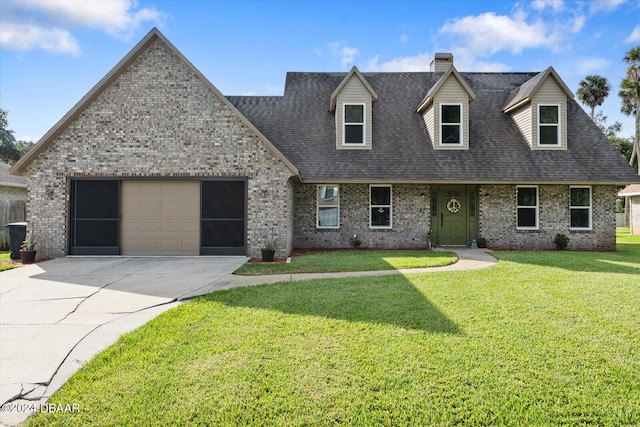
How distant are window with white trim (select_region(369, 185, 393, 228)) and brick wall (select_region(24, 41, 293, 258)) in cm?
396

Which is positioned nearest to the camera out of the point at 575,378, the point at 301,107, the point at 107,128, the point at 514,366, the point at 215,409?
the point at 215,409

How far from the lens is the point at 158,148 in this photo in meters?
11.3

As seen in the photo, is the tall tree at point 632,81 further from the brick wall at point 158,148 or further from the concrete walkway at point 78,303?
the brick wall at point 158,148

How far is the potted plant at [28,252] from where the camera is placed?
10531 millimetres

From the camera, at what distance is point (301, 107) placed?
15969 millimetres

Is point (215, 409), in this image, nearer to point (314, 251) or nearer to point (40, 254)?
point (314, 251)

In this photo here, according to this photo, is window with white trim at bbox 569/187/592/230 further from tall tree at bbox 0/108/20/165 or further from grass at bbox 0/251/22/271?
tall tree at bbox 0/108/20/165

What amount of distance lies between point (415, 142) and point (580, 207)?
22.5 ft

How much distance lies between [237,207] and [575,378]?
982 centimetres

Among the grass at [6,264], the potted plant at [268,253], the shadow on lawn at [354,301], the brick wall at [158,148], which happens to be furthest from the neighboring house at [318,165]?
the shadow on lawn at [354,301]

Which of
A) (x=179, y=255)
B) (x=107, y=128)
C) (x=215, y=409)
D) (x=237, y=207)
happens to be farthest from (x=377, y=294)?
(x=107, y=128)

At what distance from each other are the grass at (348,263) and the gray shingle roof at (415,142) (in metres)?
3.03

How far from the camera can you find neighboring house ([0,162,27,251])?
14.9 metres

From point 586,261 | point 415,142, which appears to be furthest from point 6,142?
point 586,261
